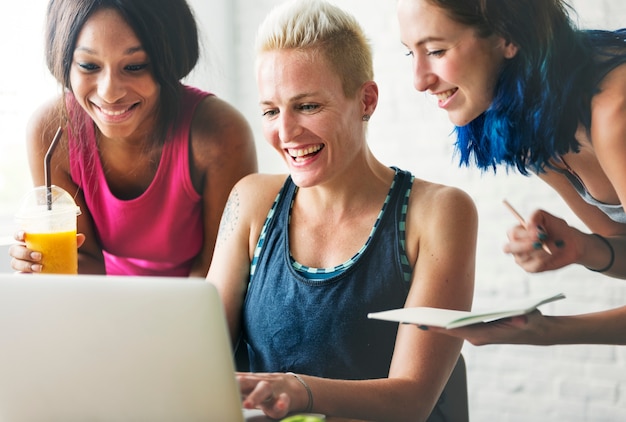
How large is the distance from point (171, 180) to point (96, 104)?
271mm

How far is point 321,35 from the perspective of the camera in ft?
5.29

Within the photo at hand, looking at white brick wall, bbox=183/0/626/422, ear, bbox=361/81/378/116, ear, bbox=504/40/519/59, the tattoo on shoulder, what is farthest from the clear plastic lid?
white brick wall, bbox=183/0/626/422

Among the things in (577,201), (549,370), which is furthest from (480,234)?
(577,201)

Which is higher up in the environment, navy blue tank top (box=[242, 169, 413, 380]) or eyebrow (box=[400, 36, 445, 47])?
eyebrow (box=[400, 36, 445, 47])

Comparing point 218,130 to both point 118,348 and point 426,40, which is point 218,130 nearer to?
point 426,40

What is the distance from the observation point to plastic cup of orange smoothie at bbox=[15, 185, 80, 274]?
5.24ft

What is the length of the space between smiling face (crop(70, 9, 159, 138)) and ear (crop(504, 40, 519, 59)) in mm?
878

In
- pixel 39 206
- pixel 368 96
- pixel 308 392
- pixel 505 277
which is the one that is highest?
pixel 368 96

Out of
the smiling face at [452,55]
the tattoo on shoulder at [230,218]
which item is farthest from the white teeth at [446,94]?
the tattoo on shoulder at [230,218]

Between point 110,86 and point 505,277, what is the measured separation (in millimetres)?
1446

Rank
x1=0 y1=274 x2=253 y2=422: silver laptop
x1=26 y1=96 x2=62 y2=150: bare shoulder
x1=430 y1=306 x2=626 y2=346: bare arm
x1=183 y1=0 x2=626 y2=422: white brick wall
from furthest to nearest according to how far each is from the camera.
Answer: x1=183 y1=0 x2=626 y2=422: white brick wall < x1=26 y1=96 x2=62 y2=150: bare shoulder < x1=430 y1=306 x2=626 y2=346: bare arm < x1=0 y1=274 x2=253 y2=422: silver laptop

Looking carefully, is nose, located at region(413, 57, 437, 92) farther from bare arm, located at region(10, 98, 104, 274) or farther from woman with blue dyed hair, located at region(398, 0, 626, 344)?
bare arm, located at region(10, 98, 104, 274)

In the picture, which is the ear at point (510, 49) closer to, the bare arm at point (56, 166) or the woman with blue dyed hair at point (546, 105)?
the woman with blue dyed hair at point (546, 105)

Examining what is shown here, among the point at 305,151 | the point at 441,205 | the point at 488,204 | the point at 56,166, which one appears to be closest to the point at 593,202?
the point at 441,205
